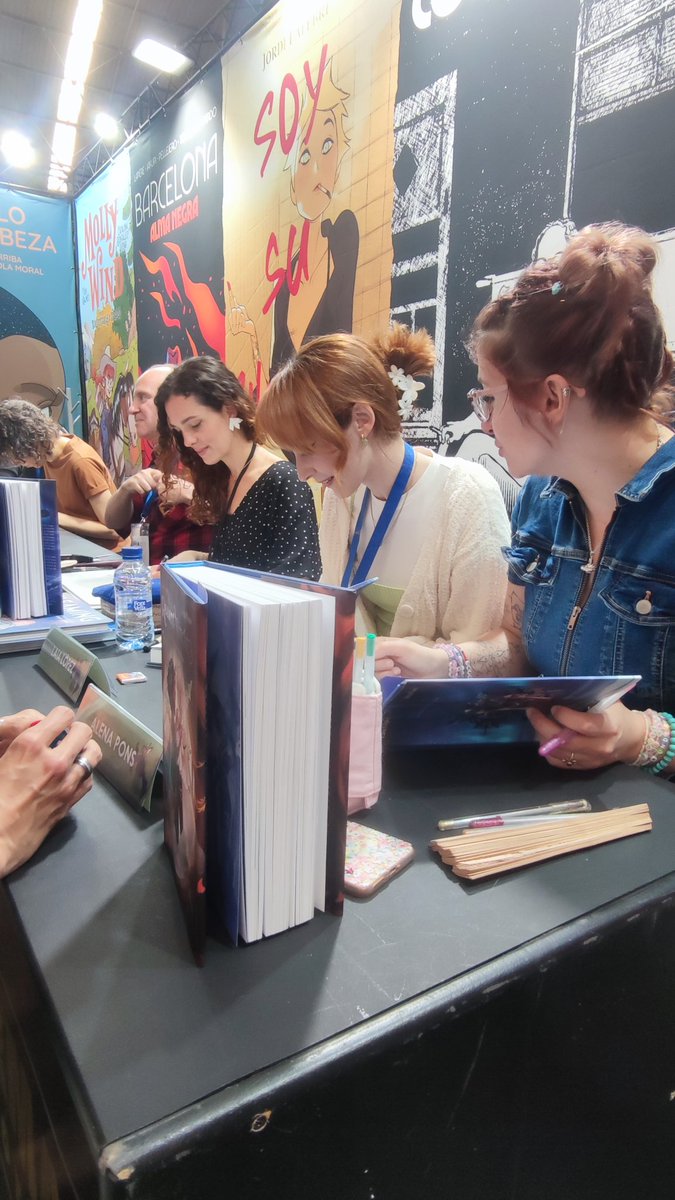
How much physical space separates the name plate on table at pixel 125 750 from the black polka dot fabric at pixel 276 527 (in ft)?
3.50

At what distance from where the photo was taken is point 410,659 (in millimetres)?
1097

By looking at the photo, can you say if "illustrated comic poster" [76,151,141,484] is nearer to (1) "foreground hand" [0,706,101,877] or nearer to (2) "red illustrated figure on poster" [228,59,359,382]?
(2) "red illustrated figure on poster" [228,59,359,382]

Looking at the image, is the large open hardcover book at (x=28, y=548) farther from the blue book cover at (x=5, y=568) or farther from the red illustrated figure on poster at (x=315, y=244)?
the red illustrated figure on poster at (x=315, y=244)

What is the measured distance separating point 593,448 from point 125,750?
33.0 inches

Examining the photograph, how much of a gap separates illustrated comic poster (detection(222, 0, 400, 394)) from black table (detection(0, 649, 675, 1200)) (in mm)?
2752

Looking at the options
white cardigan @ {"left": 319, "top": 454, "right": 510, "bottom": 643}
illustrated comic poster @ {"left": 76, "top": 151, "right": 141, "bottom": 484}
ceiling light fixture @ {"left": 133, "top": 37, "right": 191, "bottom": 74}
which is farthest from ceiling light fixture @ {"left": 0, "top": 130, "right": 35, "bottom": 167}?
white cardigan @ {"left": 319, "top": 454, "right": 510, "bottom": 643}

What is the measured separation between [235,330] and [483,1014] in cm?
421

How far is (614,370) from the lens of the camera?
1.02 metres

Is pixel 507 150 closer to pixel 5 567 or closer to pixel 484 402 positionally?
pixel 484 402

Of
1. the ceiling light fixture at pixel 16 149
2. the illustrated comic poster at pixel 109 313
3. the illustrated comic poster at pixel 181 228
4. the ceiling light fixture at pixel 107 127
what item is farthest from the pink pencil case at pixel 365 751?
the ceiling light fixture at pixel 16 149

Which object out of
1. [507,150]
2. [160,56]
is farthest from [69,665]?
[160,56]

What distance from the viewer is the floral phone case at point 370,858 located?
59 centimetres

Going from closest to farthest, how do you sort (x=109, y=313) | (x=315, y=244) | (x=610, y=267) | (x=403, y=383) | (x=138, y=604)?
1. (x=610, y=267)
2. (x=138, y=604)
3. (x=403, y=383)
4. (x=315, y=244)
5. (x=109, y=313)

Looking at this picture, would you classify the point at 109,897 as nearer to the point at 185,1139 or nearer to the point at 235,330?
the point at 185,1139
